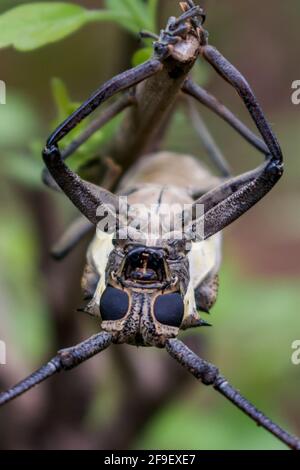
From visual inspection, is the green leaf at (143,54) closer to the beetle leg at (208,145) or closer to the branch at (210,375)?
the beetle leg at (208,145)

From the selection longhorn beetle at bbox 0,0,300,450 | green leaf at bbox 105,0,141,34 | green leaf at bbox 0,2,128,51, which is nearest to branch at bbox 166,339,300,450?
longhorn beetle at bbox 0,0,300,450

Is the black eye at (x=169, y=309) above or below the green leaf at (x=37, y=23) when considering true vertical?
below

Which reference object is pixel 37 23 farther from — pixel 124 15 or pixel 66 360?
pixel 66 360

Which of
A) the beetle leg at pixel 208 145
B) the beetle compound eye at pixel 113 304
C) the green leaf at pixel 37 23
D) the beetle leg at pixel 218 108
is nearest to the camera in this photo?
the beetle compound eye at pixel 113 304

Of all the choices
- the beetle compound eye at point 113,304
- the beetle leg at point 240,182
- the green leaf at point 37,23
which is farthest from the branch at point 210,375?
the green leaf at point 37,23

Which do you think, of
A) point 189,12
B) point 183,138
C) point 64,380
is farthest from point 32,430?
point 189,12

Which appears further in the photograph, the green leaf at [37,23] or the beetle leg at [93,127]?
the beetle leg at [93,127]

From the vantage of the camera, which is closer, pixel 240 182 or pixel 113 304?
pixel 113 304

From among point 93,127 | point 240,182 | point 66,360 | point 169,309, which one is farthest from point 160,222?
point 66,360

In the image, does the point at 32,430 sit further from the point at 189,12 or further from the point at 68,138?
the point at 189,12
